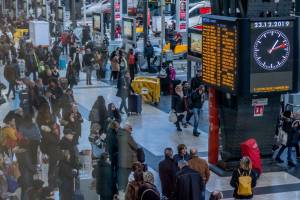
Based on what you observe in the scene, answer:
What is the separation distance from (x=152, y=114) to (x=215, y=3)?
7.36m

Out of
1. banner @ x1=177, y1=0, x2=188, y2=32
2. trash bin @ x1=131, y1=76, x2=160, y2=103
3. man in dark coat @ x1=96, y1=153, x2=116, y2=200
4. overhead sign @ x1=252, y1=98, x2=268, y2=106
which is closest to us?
man in dark coat @ x1=96, y1=153, x2=116, y2=200

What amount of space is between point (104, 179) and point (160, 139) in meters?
7.28

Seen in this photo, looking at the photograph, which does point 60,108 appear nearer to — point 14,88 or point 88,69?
point 14,88

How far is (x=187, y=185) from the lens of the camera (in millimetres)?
10258

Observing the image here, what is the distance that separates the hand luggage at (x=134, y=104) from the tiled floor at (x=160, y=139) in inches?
10.2

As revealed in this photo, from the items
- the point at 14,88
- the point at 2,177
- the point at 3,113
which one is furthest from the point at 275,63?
the point at 14,88

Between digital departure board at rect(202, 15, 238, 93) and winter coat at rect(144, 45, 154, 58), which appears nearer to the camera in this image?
digital departure board at rect(202, 15, 238, 93)

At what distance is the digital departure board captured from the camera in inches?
563

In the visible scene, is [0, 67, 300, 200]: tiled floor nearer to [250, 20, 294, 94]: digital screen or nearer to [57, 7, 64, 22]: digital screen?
[250, 20, 294, 94]: digital screen

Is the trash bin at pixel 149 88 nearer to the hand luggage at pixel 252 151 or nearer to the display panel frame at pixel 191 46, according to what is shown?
the display panel frame at pixel 191 46

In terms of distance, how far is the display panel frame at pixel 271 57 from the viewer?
14.3 meters

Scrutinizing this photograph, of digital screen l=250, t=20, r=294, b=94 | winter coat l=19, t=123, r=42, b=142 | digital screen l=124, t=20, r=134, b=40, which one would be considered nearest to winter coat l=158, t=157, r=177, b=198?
A: digital screen l=250, t=20, r=294, b=94

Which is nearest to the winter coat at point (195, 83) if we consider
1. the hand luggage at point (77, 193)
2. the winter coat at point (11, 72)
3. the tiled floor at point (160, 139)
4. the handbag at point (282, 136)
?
the tiled floor at point (160, 139)

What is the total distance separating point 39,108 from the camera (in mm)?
17234
